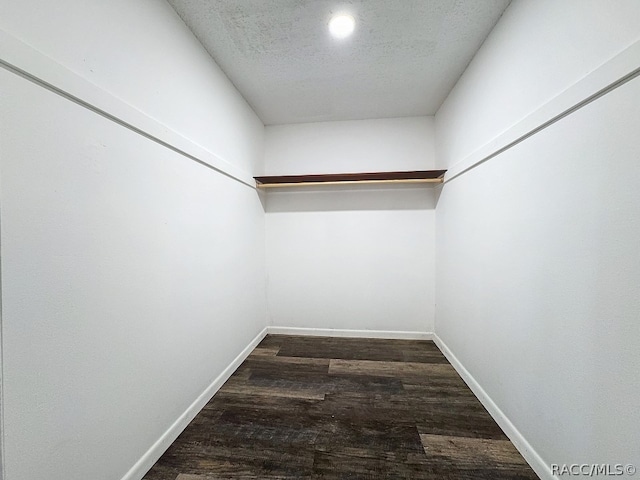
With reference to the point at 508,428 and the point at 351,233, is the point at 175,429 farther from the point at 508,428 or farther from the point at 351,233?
the point at 351,233

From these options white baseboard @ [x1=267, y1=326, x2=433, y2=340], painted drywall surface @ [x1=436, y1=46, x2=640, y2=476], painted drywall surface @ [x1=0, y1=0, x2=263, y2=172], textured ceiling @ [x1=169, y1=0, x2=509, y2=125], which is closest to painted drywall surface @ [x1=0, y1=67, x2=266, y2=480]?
painted drywall surface @ [x1=0, y1=0, x2=263, y2=172]

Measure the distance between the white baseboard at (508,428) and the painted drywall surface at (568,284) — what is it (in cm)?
4

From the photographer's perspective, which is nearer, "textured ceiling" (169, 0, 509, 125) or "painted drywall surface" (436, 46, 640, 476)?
"painted drywall surface" (436, 46, 640, 476)

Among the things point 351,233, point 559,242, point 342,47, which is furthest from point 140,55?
point 351,233

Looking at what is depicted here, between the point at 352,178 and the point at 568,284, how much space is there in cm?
189

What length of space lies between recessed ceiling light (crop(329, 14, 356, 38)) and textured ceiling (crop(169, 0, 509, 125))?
0.04 meters

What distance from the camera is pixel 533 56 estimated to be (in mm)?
1217

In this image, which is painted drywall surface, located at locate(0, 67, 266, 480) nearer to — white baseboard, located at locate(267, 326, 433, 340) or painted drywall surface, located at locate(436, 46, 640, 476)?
white baseboard, located at locate(267, 326, 433, 340)

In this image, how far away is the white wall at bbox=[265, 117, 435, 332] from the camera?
2789 millimetres

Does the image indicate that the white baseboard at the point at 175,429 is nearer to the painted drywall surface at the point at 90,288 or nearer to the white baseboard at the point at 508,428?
the painted drywall surface at the point at 90,288

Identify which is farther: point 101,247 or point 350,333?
point 350,333

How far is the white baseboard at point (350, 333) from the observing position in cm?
280

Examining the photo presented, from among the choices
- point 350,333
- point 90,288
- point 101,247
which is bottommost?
point 350,333

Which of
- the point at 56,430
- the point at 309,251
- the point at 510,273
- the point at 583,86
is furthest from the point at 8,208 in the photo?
the point at 309,251
